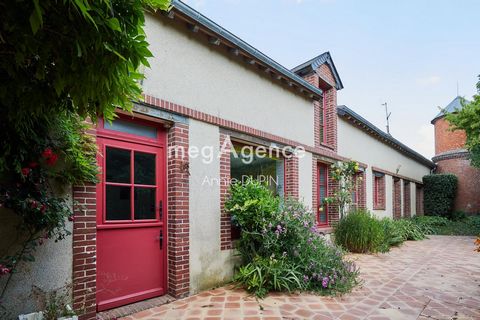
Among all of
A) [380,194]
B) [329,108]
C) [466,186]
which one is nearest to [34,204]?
[329,108]

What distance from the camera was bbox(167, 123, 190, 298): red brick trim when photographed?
4.05 m

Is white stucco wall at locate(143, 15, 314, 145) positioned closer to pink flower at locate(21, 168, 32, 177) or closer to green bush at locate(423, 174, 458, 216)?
pink flower at locate(21, 168, 32, 177)

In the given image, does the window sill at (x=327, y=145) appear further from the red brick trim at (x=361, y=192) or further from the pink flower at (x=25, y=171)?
the pink flower at (x=25, y=171)

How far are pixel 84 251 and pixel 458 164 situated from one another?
66.2ft

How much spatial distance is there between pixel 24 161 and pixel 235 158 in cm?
336

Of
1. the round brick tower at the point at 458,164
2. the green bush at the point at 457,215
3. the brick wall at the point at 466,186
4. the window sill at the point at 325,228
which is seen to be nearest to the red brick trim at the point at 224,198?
the window sill at the point at 325,228

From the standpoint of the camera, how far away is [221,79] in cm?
504

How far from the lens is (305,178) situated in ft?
22.8

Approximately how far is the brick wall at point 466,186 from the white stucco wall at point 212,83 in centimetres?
1509

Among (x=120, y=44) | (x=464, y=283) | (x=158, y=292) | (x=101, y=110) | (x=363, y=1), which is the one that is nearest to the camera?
(x=120, y=44)

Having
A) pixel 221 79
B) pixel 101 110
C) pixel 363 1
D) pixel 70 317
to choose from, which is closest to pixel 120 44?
pixel 101 110

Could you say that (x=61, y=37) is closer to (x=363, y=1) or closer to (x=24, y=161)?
(x=24, y=161)

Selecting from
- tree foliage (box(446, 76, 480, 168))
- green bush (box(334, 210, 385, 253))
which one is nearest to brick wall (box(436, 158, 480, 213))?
tree foliage (box(446, 76, 480, 168))

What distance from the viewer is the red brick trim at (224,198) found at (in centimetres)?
476
